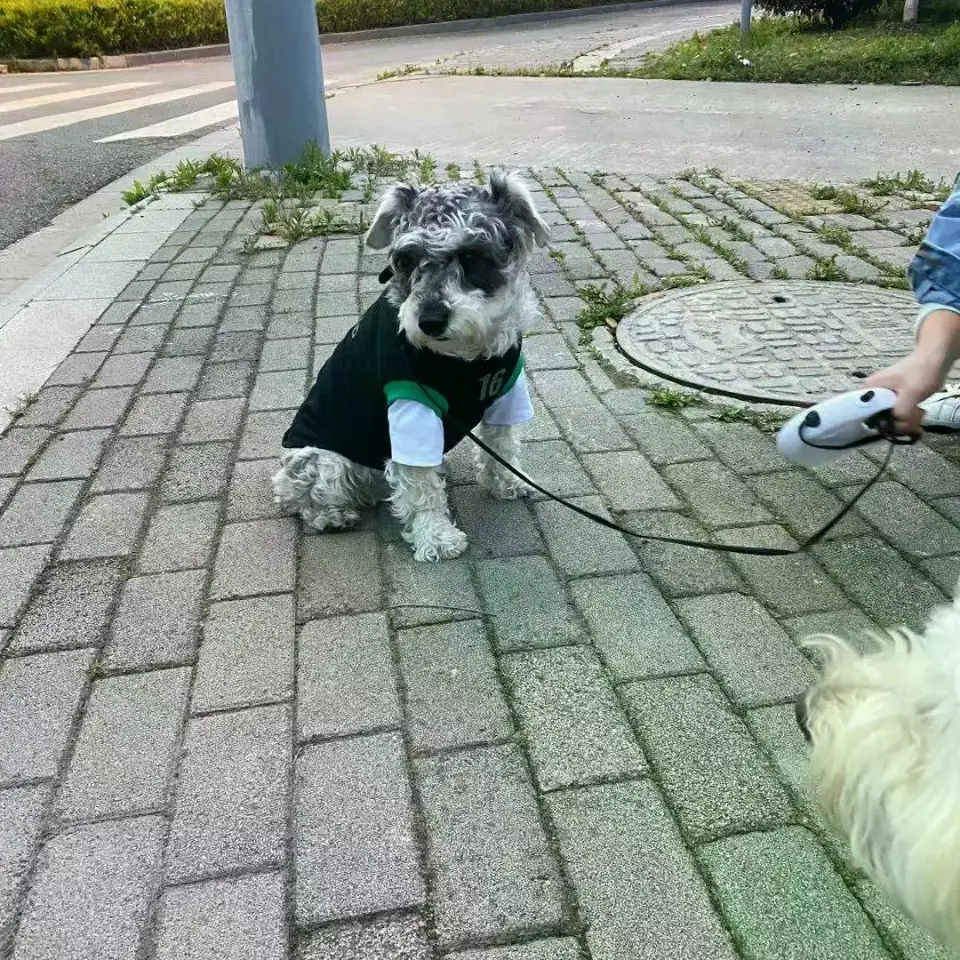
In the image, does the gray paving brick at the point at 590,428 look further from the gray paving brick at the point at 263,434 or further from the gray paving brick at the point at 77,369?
the gray paving brick at the point at 77,369

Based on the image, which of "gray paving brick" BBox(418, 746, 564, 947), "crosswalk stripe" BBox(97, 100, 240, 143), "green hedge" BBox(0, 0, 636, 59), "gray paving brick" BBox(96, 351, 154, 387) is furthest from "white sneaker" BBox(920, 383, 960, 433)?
"green hedge" BBox(0, 0, 636, 59)

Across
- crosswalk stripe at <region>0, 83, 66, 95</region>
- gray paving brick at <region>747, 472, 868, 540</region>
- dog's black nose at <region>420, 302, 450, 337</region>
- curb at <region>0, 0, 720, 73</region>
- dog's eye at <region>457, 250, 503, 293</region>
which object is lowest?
gray paving brick at <region>747, 472, 868, 540</region>

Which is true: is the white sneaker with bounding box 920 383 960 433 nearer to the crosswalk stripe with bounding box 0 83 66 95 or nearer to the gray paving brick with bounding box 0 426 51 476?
the gray paving brick with bounding box 0 426 51 476

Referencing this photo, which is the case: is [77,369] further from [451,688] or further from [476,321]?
[451,688]

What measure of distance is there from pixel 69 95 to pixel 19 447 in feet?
43.1

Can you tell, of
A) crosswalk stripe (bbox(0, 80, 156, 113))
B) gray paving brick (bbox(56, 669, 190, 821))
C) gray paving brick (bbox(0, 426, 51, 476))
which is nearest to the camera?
gray paving brick (bbox(56, 669, 190, 821))

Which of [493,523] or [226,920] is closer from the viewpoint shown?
[226,920]

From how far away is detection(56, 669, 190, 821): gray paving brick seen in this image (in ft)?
7.60

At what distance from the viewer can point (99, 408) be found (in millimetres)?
4398

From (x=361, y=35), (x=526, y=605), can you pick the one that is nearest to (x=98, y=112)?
(x=361, y=35)

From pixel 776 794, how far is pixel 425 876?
910mm

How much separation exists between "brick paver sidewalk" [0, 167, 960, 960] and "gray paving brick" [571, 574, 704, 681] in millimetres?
12

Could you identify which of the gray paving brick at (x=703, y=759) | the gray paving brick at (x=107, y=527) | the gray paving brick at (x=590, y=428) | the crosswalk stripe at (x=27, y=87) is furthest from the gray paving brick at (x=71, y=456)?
the crosswalk stripe at (x=27, y=87)

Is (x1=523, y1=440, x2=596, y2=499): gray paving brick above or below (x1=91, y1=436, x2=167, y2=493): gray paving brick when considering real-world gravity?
below
